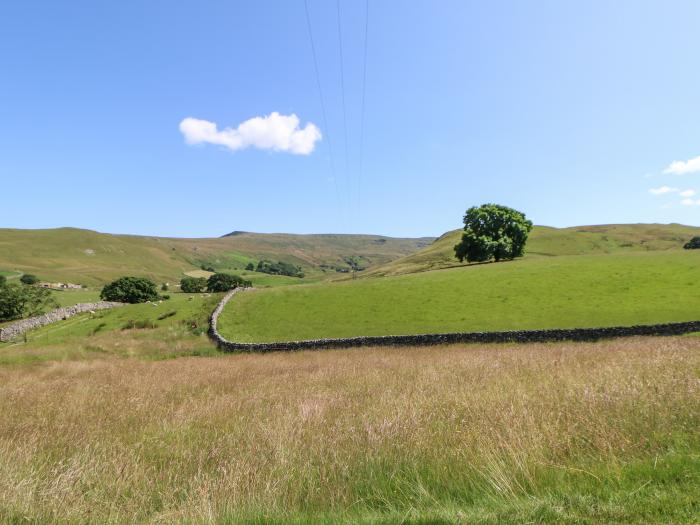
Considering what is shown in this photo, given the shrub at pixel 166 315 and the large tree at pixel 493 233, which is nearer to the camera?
the shrub at pixel 166 315

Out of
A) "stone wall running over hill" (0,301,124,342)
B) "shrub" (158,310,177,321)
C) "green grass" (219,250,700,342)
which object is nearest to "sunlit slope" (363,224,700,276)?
"green grass" (219,250,700,342)

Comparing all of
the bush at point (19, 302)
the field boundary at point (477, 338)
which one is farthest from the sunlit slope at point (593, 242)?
the bush at point (19, 302)

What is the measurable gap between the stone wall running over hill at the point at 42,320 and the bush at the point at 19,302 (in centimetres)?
531

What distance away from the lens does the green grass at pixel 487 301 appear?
33.4m

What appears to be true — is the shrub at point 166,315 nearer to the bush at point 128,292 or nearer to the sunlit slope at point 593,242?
the bush at point 128,292

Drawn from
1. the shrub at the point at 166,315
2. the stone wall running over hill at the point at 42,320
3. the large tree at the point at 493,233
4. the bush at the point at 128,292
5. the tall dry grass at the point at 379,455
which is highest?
the large tree at the point at 493,233

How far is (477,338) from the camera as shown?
98.5ft

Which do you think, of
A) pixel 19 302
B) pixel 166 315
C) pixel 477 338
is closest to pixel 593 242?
pixel 477 338

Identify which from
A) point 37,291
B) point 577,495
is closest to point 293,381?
point 577,495

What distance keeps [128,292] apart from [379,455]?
7398cm

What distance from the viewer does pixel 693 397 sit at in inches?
259

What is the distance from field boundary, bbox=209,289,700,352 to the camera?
27.1m

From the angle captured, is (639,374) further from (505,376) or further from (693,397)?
(505,376)

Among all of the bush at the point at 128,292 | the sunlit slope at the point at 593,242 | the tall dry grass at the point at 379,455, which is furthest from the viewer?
the sunlit slope at the point at 593,242
